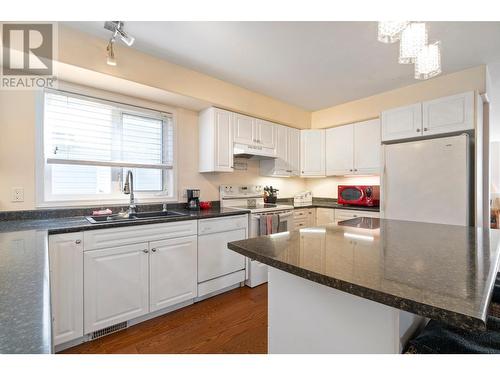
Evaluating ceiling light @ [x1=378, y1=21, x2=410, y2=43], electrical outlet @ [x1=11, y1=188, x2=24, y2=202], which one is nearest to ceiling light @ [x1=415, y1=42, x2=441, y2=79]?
ceiling light @ [x1=378, y1=21, x2=410, y2=43]

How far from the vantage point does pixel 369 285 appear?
0.63m

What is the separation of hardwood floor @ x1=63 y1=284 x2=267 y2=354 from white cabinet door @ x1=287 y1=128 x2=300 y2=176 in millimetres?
2099

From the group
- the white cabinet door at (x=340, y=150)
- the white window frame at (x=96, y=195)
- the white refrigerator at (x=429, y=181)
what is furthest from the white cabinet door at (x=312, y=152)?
the white window frame at (x=96, y=195)

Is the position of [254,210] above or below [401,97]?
below

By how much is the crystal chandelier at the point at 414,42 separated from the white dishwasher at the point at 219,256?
1.98 metres

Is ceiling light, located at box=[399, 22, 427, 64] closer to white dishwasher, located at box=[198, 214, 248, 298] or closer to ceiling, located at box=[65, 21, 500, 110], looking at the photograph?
ceiling, located at box=[65, 21, 500, 110]

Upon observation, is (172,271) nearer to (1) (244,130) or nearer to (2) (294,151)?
(1) (244,130)

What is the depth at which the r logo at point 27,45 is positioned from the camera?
5.31ft

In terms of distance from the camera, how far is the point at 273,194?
3.56 m

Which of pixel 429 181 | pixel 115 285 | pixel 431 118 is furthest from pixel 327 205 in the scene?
pixel 115 285

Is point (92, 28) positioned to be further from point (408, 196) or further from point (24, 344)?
point (408, 196)

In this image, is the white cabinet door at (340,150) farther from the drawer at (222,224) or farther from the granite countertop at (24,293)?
the granite countertop at (24,293)

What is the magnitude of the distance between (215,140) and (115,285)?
1.73 meters

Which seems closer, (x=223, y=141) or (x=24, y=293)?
(x=24, y=293)
